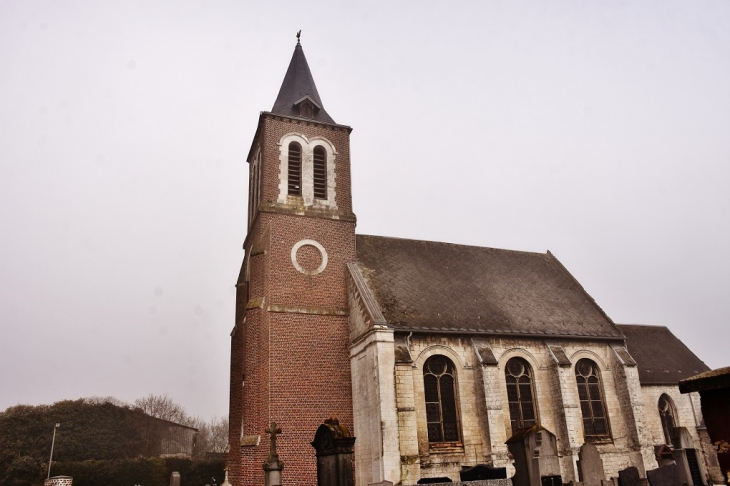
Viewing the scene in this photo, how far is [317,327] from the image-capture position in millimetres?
18375

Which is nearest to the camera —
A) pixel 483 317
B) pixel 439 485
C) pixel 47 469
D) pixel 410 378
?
pixel 439 485

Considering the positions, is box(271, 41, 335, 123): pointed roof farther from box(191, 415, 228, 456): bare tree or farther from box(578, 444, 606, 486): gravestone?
box(191, 415, 228, 456): bare tree

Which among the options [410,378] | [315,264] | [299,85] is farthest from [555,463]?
[299,85]

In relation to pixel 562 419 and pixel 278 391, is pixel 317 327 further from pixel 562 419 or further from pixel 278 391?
pixel 562 419

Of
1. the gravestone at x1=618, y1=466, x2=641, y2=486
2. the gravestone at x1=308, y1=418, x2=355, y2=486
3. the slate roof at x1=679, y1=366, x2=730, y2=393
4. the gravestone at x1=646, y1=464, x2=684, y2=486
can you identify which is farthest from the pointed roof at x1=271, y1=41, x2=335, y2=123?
the slate roof at x1=679, y1=366, x2=730, y2=393

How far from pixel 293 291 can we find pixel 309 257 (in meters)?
1.51

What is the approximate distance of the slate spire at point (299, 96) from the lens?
22188 mm

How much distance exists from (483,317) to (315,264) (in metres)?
6.49

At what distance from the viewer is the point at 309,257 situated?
19484 mm

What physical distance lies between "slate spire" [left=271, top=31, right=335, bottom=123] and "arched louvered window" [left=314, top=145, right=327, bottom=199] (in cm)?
152

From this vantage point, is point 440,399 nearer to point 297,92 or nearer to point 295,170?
point 295,170

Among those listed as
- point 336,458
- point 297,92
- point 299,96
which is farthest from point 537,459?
point 297,92

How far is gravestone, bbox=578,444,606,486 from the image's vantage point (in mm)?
11664

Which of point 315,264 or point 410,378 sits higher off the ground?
point 315,264
